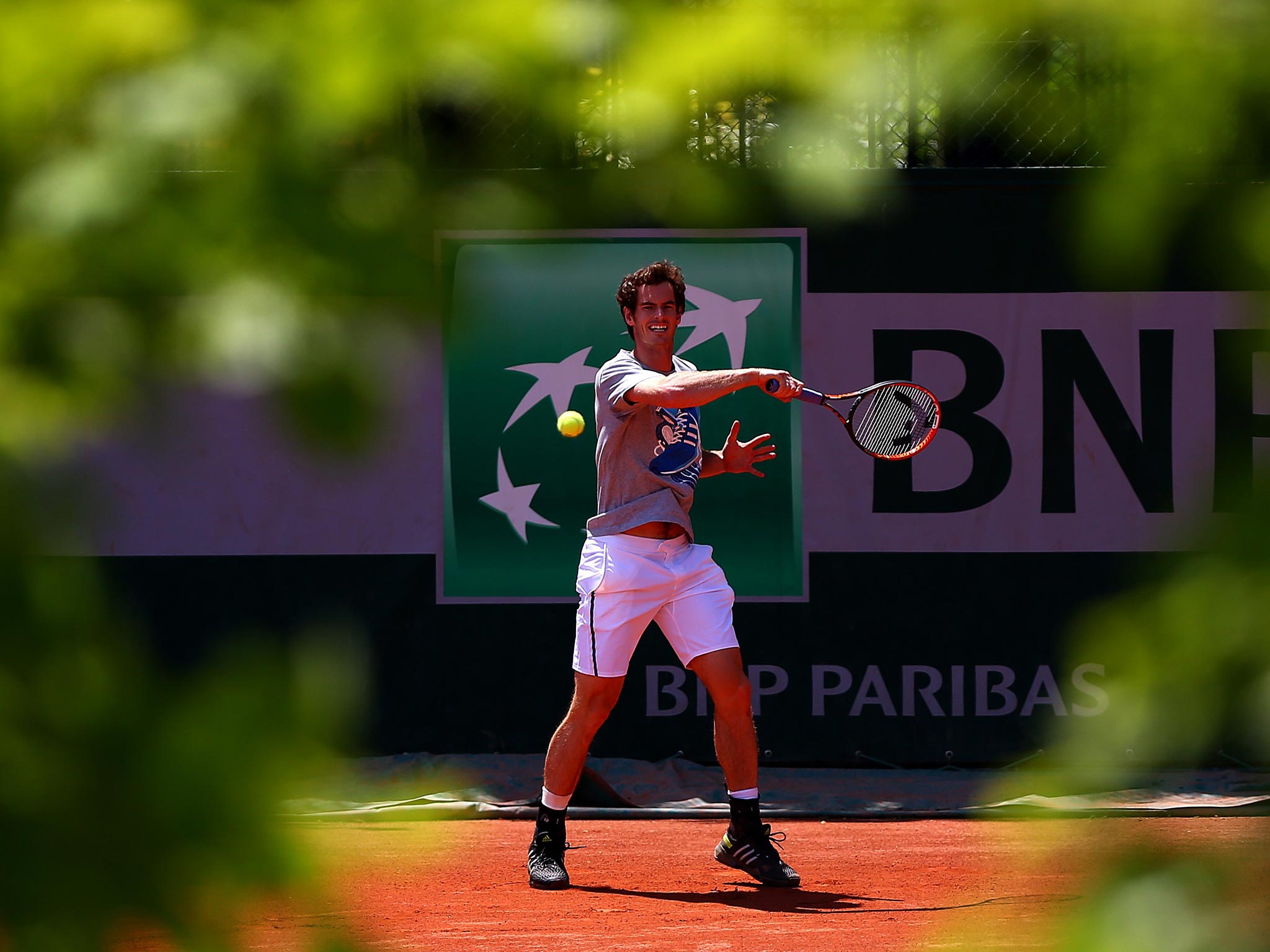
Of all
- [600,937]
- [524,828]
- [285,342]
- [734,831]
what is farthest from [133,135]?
[524,828]

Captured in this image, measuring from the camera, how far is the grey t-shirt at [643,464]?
453cm

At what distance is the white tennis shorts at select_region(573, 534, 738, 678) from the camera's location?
14.9 ft

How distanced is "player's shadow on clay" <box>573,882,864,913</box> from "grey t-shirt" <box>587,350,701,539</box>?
44.3 inches

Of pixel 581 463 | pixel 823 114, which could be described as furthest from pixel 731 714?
pixel 823 114

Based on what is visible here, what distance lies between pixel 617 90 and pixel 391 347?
128mm

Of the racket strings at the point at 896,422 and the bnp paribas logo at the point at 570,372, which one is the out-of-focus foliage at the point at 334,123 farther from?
the bnp paribas logo at the point at 570,372

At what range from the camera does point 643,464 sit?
4574 millimetres

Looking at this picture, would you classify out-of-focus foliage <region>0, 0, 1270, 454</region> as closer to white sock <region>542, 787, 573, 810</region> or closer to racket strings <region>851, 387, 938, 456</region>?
white sock <region>542, 787, 573, 810</region>

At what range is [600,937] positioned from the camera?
13.1ft

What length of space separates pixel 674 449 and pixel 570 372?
2813 mm

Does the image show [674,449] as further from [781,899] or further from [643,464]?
[781,899]

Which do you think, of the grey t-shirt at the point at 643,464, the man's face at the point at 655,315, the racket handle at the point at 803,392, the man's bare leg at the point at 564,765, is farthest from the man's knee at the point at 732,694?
the man's face at the point at 655,315

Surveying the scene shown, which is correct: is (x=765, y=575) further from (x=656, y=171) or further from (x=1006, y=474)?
(x=656, y=171)

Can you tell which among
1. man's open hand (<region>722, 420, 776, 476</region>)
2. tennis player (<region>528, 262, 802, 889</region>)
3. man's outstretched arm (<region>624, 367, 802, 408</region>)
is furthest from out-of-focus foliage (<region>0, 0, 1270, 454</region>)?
man's open hand (<region>722, 420, 776, 476</region>)
